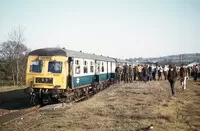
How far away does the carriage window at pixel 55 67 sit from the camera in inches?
589

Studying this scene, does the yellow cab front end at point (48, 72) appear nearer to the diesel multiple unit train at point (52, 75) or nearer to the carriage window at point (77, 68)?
the diesel multiple unit train at point (52, 75)

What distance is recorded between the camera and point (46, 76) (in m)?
14.9

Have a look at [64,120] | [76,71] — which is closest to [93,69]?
[76,71]

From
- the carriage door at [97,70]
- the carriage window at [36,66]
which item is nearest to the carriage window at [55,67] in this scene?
the carriage window at [36,66]

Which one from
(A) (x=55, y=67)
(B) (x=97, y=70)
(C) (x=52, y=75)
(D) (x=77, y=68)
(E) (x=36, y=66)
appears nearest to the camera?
(C) (x=52, y=75)

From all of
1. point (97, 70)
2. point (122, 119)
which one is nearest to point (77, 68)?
point (97, 70)

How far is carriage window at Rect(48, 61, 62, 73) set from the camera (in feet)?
49.1

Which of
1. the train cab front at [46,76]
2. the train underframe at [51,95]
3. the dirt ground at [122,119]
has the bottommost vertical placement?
the dirt ground at [122,119]

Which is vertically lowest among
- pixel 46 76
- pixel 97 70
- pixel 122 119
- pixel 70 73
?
pixel 122 119

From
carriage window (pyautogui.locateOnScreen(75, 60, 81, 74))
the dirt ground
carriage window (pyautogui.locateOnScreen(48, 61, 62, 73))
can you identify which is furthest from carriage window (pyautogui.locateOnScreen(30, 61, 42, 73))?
the dirt ground

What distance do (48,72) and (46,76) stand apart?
11.2 inches

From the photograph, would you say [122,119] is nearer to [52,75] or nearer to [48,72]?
[52,75]

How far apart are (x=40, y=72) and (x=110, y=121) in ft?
23.7

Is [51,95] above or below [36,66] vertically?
below
